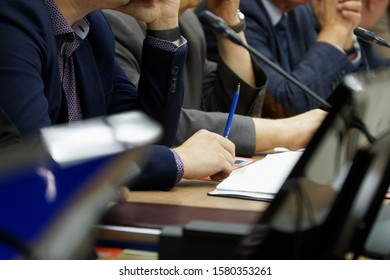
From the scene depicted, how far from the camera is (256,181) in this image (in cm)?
118

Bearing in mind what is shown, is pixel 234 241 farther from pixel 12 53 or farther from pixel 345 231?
pixel 12 53

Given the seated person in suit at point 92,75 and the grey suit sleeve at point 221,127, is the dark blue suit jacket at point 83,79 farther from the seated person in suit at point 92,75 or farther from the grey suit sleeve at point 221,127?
the grey suit sleeve at point 221,127

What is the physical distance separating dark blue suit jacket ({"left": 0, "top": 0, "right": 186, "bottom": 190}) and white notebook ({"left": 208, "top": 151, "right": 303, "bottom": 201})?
0.10 m

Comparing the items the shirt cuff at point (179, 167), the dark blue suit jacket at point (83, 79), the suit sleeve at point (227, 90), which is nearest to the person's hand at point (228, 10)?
the suit sleeve at point (227, 90)

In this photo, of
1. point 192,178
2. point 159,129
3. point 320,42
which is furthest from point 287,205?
point 320,42

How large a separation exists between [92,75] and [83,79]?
0.13 ft

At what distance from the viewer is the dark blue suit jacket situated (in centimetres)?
115

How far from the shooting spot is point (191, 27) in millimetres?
2156

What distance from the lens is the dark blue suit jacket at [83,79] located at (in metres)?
1.15

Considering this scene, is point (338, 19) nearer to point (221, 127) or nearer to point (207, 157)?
point (221, 127)

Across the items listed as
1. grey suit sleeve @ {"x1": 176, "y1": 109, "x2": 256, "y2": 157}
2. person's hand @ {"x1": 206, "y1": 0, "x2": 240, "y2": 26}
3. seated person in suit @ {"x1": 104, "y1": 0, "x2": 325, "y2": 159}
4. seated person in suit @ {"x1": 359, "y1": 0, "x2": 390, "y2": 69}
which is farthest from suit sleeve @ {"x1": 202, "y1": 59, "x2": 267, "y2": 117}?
seated person in suit @ {"x1": 359, "y1": 0, "x2": 390, "y2": 69}

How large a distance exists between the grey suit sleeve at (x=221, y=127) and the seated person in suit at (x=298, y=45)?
565 mm

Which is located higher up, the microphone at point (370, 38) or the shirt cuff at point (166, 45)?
the microphone at point (370, 38)
